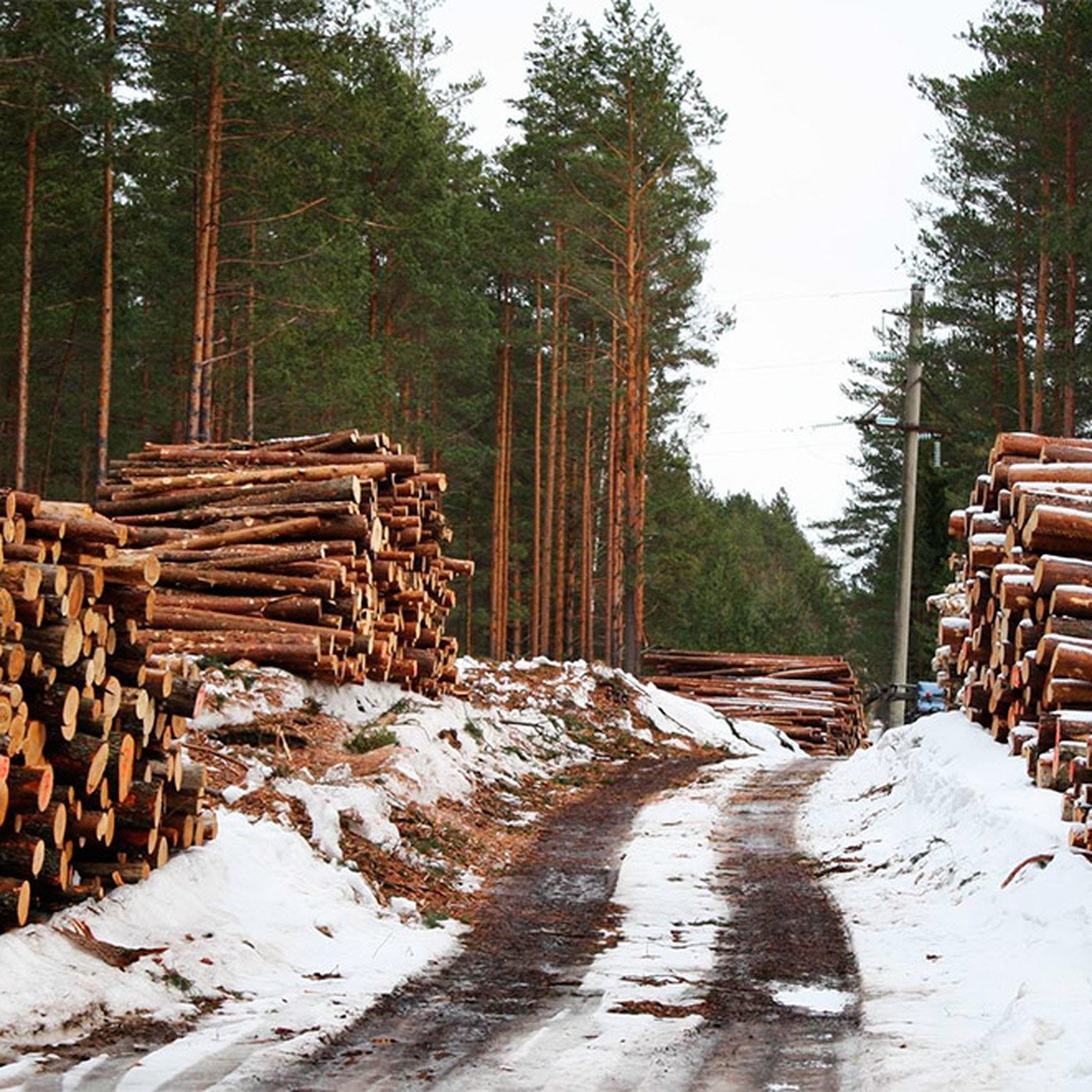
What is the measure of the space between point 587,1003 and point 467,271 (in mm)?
37504

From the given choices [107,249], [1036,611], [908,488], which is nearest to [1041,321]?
[908,488]

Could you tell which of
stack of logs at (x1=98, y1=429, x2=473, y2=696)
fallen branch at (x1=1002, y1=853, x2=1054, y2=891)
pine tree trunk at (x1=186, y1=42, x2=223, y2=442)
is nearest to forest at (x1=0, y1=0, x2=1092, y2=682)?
pine tree trunk at (x1=186, y1=42, x2=223, y2=442)

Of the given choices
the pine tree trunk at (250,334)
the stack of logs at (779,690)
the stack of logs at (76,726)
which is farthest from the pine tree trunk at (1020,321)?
the stack of logs at (76,726)

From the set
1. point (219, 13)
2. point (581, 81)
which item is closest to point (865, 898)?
point (219, 13)

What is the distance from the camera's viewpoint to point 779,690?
33375 mm

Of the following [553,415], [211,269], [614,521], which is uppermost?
[211,269]

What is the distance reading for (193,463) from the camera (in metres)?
19.2

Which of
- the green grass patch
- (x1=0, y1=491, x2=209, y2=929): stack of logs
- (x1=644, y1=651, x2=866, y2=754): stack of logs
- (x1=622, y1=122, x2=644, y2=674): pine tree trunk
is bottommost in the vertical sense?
(x1=644, y1=651, x2=866, y2=754): stack of logs

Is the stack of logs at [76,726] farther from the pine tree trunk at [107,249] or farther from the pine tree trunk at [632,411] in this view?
the pine tree trunk at [632,411]

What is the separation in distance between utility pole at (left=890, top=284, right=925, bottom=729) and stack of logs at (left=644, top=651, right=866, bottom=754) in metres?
2.08

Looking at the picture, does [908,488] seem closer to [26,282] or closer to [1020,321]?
[1020,321]

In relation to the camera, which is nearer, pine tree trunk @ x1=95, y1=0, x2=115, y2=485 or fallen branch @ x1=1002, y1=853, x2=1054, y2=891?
fallen branch @ x1=1002, y1=853, x2=1054, y2=891

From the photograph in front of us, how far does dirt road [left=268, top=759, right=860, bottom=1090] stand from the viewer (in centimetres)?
647

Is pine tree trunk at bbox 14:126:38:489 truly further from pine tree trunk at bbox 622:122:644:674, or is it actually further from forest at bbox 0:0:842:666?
pine tree trunk at bbox 622:122:644:674
